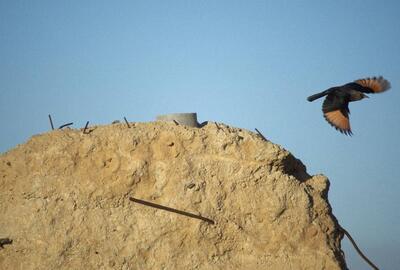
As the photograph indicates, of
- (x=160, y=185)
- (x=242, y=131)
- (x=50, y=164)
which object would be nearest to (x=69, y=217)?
(x=50, y=164)

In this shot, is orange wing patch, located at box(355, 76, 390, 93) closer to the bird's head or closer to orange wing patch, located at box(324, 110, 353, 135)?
the bird's head

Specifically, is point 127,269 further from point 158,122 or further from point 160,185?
point 158,122

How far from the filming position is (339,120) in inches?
345

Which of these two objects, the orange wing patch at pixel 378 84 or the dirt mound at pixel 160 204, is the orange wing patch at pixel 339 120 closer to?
the orange wing patch at pixel 378 84

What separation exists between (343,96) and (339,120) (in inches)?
18.6

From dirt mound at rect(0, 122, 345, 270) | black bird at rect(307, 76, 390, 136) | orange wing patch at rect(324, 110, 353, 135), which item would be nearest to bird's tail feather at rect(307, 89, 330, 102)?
black bird at rect(307, 76, 390, 136)

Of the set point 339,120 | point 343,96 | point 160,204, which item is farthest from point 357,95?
point 160,204

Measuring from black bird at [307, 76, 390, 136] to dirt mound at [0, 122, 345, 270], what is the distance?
4.27 ft

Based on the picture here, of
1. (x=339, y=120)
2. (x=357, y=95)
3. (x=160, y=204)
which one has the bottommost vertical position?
(x=160, y=204)

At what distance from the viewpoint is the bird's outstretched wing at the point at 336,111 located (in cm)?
870

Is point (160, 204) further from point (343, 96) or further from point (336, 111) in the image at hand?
point (343, 96)

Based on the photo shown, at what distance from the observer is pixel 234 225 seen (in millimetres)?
7688

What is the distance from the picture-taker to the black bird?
8.71 metres

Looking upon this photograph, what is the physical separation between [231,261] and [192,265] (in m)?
0.67
